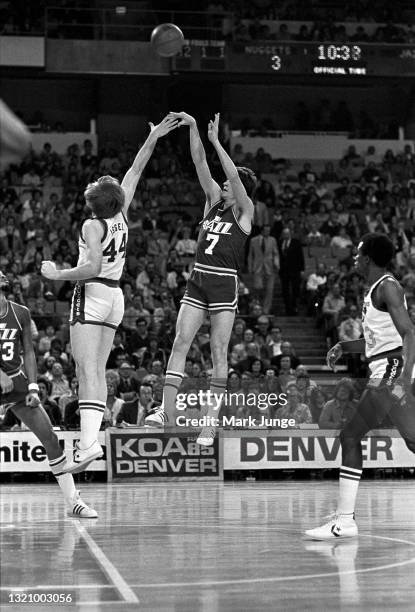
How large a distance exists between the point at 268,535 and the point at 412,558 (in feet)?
6.16

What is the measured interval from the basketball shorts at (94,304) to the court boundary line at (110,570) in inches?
82.5

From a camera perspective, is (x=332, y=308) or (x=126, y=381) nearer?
(x=126, y=381)

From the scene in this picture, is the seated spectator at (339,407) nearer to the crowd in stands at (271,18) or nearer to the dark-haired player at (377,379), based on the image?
the dark-haired player at (377,379)

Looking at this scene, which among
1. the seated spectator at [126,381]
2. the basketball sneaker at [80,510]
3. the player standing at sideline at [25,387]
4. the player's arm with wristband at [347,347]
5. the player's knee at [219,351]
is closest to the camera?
the player's arm with wristband at [347,347]

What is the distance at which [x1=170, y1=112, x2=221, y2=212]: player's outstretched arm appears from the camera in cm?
1175

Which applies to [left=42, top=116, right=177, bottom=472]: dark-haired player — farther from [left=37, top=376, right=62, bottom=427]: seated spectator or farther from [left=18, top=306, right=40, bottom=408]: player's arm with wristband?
[left=37, top=376, right=62, bottom=427]: seated spectator

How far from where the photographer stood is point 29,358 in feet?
36.4

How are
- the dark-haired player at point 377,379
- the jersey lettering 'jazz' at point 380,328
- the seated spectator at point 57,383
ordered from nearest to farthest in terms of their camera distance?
1. the dark-haired player at point 377,379
2. the jersey lettering 'jazz' at point 380,328
3. the seated spectator at point 57,383

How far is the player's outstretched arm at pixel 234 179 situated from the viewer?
11.5 meters

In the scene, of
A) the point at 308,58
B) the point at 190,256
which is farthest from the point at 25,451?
the point at 308,58

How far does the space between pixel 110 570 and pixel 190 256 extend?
18911 mm

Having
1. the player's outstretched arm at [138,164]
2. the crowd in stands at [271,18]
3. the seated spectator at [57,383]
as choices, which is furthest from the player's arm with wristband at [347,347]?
the crowd in stands at [271,18]

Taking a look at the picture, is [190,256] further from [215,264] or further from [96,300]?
[96,300]

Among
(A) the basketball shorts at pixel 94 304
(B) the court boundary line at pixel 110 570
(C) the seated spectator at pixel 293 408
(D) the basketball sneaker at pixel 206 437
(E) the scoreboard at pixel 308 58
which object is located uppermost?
(E) the scoreboard at pixel 308 58
